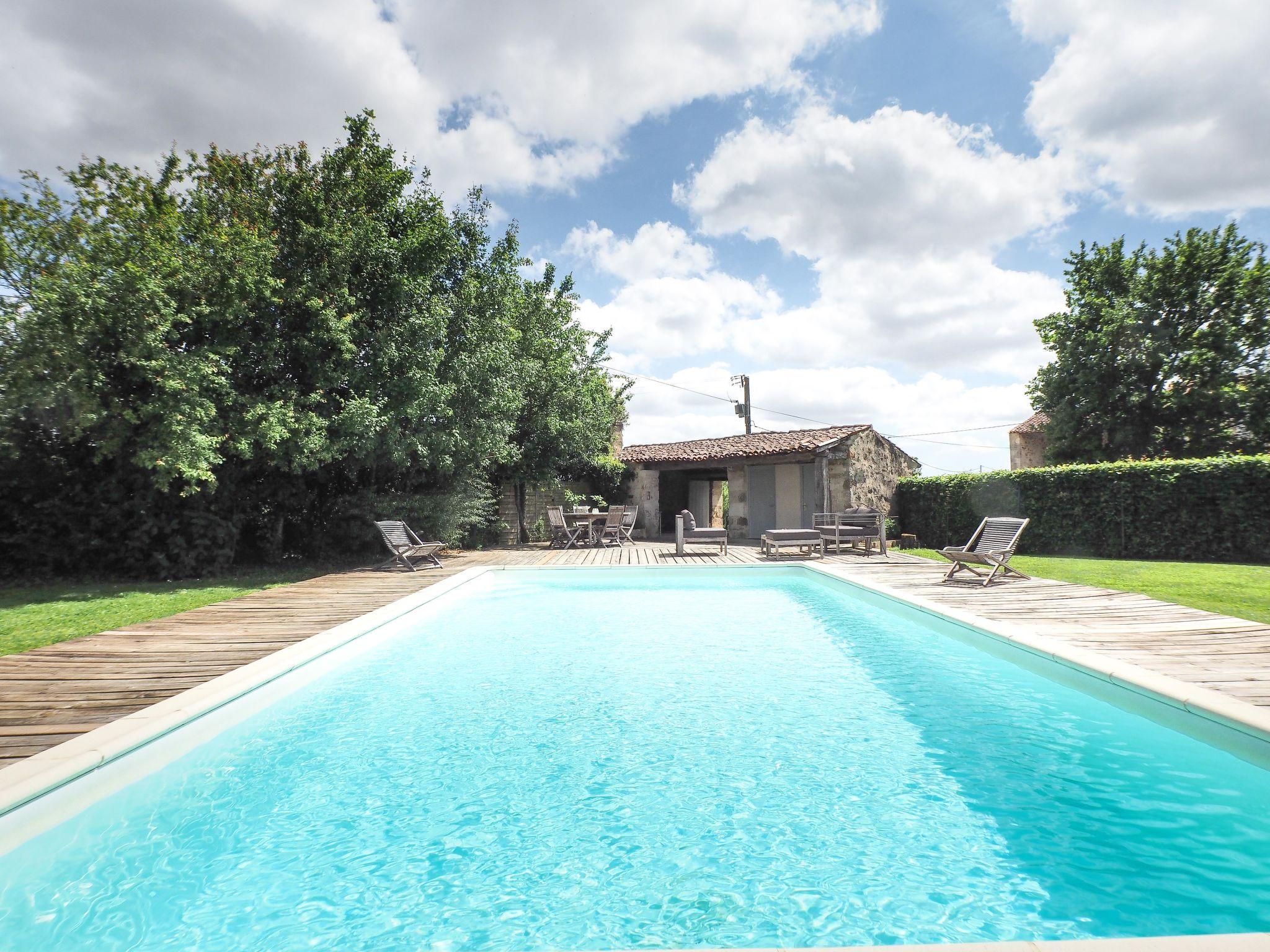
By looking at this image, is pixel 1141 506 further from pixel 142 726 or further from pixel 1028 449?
pixel 1028 449

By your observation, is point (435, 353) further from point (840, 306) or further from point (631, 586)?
point (840, 306)

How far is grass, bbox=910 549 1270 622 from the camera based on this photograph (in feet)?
22.2

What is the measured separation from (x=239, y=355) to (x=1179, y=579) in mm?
15679

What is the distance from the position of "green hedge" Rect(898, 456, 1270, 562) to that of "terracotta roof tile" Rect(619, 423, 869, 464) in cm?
438

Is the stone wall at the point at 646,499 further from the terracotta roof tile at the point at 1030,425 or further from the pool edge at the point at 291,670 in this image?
the terracotta roof tile at the point at 1030,425

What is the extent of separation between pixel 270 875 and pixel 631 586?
326 inches

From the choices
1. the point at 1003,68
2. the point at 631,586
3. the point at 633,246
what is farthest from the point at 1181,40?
the point at 631,586

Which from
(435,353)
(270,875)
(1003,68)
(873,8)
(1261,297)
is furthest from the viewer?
(1261,297)

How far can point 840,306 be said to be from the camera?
53.5 ft

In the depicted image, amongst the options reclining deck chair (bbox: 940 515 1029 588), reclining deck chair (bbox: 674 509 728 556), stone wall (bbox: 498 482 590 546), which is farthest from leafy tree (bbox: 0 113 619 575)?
reclining deck chair (bbox: 940 515 1029 588)

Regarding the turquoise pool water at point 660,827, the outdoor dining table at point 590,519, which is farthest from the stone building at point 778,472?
the turquoise pool water at point 660,827

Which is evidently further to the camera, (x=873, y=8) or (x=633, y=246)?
(x=633, y=246)

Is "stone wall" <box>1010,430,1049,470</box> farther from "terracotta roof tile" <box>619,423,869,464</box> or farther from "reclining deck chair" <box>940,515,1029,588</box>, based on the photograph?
"reclining deck chair" <box>940,515,1029,588</box>

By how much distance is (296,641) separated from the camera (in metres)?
5.46
